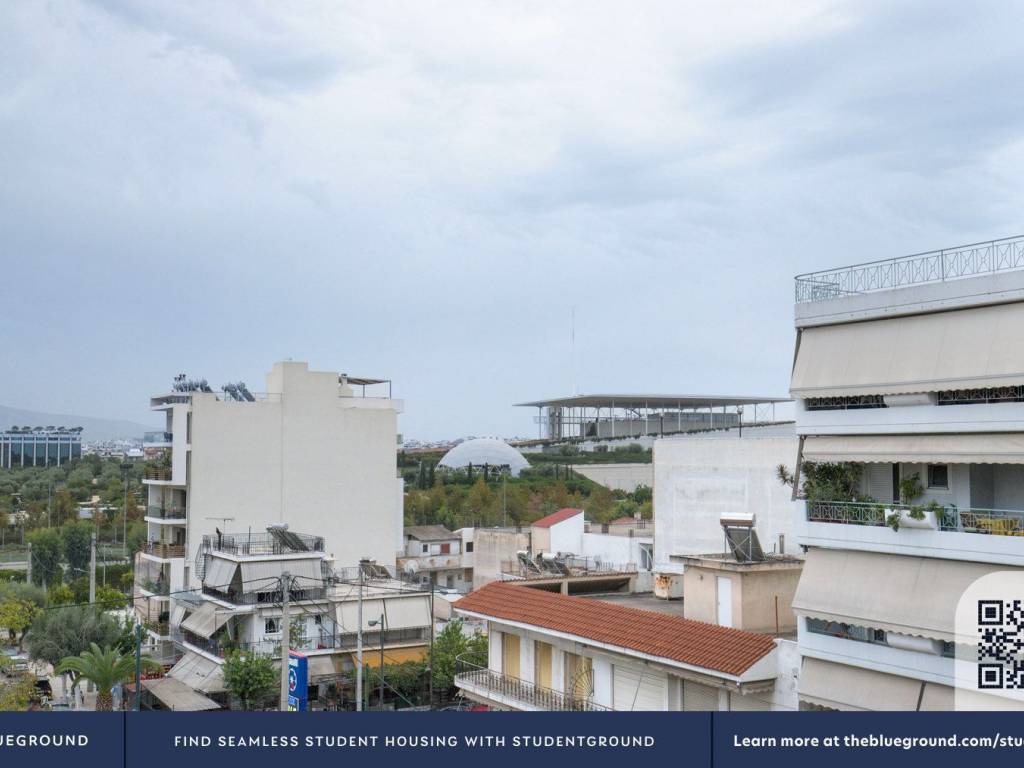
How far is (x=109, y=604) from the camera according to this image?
163 ft

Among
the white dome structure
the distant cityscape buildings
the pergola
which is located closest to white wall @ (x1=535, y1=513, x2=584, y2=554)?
the pergola

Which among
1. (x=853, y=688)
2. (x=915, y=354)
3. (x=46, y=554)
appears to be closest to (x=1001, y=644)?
(x=853, y=688)

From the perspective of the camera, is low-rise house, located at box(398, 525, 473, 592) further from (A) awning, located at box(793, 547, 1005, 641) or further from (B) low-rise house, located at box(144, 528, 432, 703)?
(A) awning, located at box(793, 547, 1005, 641)

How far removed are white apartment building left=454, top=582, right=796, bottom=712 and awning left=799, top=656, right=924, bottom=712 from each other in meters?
0.77

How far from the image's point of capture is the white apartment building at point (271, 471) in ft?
150

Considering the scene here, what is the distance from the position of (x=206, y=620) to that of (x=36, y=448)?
4677 inches

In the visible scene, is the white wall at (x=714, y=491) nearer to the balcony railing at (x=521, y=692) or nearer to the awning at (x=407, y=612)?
the awning at (x=407, y=612)

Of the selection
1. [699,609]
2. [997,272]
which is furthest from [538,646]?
[997,272]

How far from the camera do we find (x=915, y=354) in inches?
666

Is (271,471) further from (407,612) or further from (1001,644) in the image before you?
(1001,644)

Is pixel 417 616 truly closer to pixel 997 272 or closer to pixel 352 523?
pixel 352 523

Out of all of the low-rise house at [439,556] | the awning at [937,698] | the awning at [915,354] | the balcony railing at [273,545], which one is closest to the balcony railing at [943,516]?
the awning at [915,354]

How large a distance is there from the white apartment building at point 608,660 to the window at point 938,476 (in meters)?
4.05

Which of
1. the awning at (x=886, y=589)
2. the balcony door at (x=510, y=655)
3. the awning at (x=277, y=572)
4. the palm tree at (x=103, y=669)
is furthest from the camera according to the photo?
the awning at (x=277, y=572)
